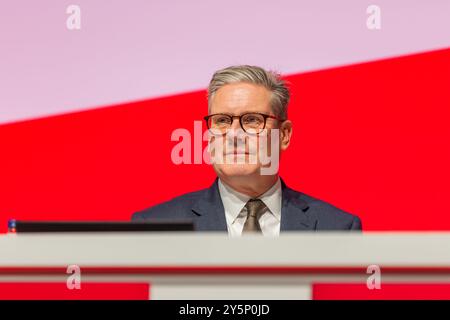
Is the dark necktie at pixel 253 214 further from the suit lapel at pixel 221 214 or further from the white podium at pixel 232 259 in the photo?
the white podium at pixel 232 259

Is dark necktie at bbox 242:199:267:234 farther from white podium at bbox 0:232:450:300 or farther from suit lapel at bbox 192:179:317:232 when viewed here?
white podium at bbox 0:232:450:300

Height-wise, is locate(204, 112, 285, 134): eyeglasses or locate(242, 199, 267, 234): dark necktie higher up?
locate(204, 112, 285, 134): eyeglasses

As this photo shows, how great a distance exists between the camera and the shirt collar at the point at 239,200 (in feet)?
5.42

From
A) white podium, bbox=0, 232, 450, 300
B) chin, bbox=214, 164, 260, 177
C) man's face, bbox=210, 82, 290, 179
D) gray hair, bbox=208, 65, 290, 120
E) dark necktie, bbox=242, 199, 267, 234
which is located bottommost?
white podium, bbox=0, 232, 450, 300

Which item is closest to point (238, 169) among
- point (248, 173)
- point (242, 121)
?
point (248, 173)

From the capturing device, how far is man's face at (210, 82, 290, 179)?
160 cm

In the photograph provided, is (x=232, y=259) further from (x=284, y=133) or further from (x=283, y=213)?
(x=284, y=133)

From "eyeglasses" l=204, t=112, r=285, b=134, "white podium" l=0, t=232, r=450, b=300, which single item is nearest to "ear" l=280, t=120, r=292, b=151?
"eyeglasses" l=204, t=112, r=285, b=134

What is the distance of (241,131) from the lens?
162cm

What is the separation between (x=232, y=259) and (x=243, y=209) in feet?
2.99

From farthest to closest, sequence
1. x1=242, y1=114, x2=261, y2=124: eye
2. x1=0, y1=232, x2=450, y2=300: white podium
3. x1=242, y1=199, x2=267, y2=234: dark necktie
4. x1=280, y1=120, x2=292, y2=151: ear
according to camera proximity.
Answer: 1. x1=280, y1=120, x2=292, y2=151: ear
2. x1=242, y1=114, x2=261, y2=124: eye
3. x1=242, y1=199, x2=267, y2=234: dark necktie
4. x1=0, y1=232, x2=450, y2=300: white podium

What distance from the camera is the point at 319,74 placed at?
236 cm
